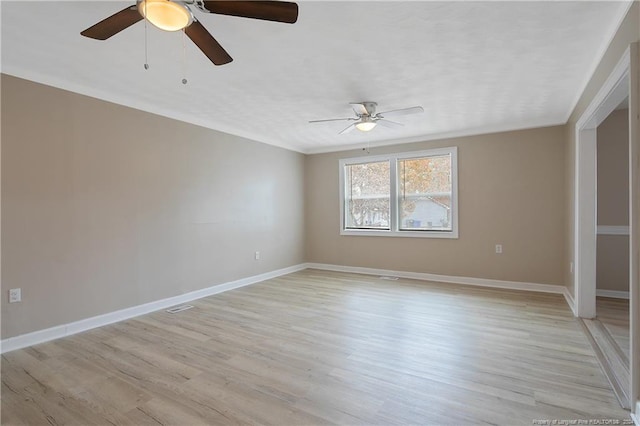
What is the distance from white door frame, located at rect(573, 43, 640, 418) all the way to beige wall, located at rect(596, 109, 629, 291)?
3.91 feet

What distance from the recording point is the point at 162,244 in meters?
4.08

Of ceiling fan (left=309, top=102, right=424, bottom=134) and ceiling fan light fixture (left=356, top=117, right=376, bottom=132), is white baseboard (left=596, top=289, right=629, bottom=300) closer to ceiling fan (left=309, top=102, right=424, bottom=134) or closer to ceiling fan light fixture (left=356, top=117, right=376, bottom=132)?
ceiling fan (left=309, top=102, right=424, bottom=134)

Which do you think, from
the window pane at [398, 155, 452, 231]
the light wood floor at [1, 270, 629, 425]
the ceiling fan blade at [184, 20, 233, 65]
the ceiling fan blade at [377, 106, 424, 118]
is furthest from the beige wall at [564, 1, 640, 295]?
the ceiling fan blade at [184, 20, 233, 65]

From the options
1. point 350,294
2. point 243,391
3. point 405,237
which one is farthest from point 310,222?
point 243,391

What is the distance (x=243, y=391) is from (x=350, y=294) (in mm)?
2635

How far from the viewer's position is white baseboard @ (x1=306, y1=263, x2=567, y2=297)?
4676mm

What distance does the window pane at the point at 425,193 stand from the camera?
18.0 ft

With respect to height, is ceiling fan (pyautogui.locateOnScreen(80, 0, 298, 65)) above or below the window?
above

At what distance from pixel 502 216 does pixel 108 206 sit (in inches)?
207

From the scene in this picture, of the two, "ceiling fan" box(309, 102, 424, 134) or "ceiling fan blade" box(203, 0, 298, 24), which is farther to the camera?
"ceiling fan" box(309, 102, 424, 134)

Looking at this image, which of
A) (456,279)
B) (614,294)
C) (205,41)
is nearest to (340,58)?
(205,41)

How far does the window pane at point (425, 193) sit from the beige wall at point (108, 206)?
2.71 m

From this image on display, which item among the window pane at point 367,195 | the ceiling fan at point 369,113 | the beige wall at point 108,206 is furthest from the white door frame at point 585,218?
the beige wall at point 108,206

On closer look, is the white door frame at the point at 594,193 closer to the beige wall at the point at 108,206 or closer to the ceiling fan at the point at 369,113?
the ceiling fan at the point at 369,113
